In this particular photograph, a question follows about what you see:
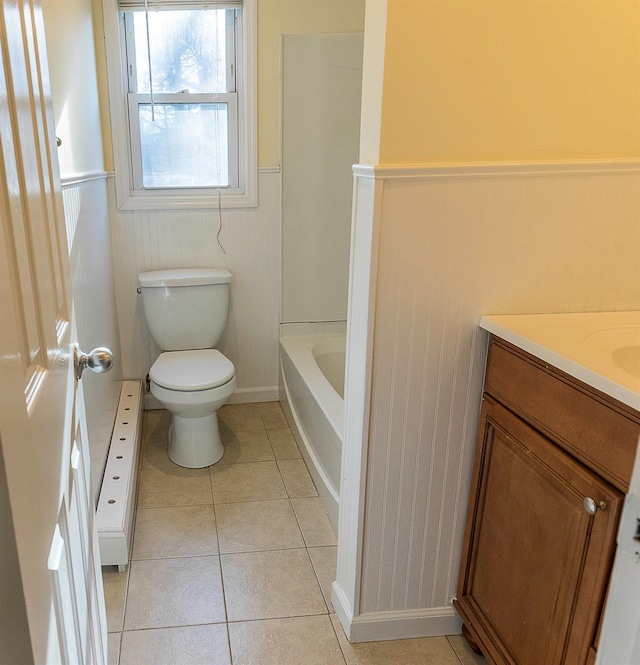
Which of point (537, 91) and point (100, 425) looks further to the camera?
point (100, 425)

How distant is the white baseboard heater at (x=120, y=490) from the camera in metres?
1.89

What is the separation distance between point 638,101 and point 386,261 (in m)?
0.69

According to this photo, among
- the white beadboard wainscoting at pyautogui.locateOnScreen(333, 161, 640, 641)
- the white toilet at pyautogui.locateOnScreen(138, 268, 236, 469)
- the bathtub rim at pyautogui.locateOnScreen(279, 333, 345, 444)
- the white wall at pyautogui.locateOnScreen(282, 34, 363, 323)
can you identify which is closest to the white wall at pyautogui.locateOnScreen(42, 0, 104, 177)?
the white toilet at pyautogui.locateOnScreen(138, 268, 236, 469)

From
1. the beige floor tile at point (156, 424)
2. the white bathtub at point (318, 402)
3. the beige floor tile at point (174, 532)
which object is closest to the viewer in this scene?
the beige floor tile at point (174, 532)

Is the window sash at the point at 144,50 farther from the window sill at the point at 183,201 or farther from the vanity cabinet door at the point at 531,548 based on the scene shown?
the vanity cabinet door at the point at 531,548

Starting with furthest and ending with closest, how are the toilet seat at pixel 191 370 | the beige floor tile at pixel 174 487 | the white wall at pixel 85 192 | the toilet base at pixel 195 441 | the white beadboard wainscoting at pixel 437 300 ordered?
the toilet base at pixel 195 441, the toilet seat at pixel 191 370, the beige floor tile at pixel 174 487, the white wall at pixel 85 192, the white beadboard wainscoting at pixel 437 300

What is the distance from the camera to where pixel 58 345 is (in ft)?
2.88

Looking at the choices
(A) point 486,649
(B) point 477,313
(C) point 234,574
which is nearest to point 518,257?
(B) point 477,313

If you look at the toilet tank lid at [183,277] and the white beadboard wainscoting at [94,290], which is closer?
the white beadboard wainscoting at [94,290]

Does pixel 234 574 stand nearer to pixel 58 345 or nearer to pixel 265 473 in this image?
pixel 265 473

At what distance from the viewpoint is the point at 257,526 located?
219cm

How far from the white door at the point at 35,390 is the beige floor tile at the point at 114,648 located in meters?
0.58

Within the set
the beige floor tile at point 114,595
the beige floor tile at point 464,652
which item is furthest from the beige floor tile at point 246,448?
the beige floor tile at point 464,652

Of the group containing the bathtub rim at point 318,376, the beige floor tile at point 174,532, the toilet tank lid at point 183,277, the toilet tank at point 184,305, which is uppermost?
the toilet tank lid at point 183,277
